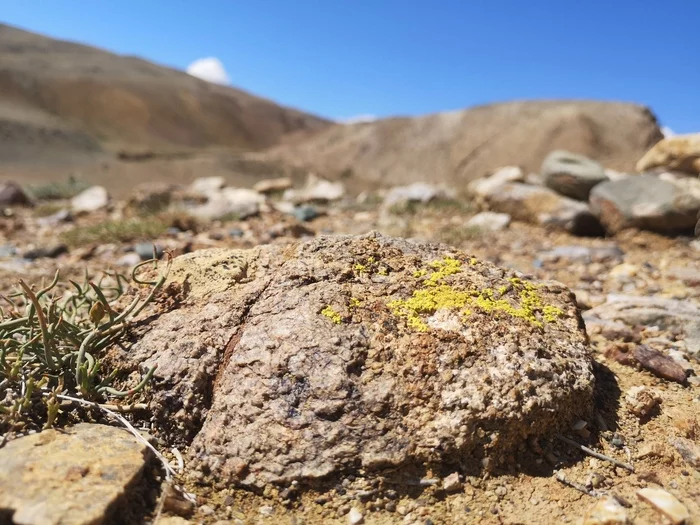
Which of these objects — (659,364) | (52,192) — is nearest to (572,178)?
(659,364)

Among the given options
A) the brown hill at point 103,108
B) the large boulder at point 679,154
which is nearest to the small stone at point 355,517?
the large boulder at point 679,154

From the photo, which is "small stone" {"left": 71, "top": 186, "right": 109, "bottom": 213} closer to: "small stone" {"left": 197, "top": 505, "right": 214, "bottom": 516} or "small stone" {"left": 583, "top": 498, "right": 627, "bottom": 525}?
"small stone" {"left": 197, "top": 505, "right": 214, "bottom": 516}

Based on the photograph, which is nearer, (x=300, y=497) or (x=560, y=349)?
(x=300, y=497)

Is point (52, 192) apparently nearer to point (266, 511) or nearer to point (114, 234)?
point (114, 234)

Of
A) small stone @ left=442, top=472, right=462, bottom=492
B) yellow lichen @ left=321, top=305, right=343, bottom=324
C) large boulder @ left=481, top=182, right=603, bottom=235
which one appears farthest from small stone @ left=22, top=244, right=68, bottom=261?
large boulder @ left=481, top=182, right=603, bottom=235

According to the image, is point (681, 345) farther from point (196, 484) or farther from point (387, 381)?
point (196, 484)

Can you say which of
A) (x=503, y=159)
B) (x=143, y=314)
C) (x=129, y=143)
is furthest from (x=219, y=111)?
(x=143, y=314)

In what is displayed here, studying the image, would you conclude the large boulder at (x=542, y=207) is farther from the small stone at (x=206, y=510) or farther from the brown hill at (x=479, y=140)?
the brown hill at (x=479, y=140)

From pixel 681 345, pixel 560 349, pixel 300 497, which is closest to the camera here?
pixel 300 497
